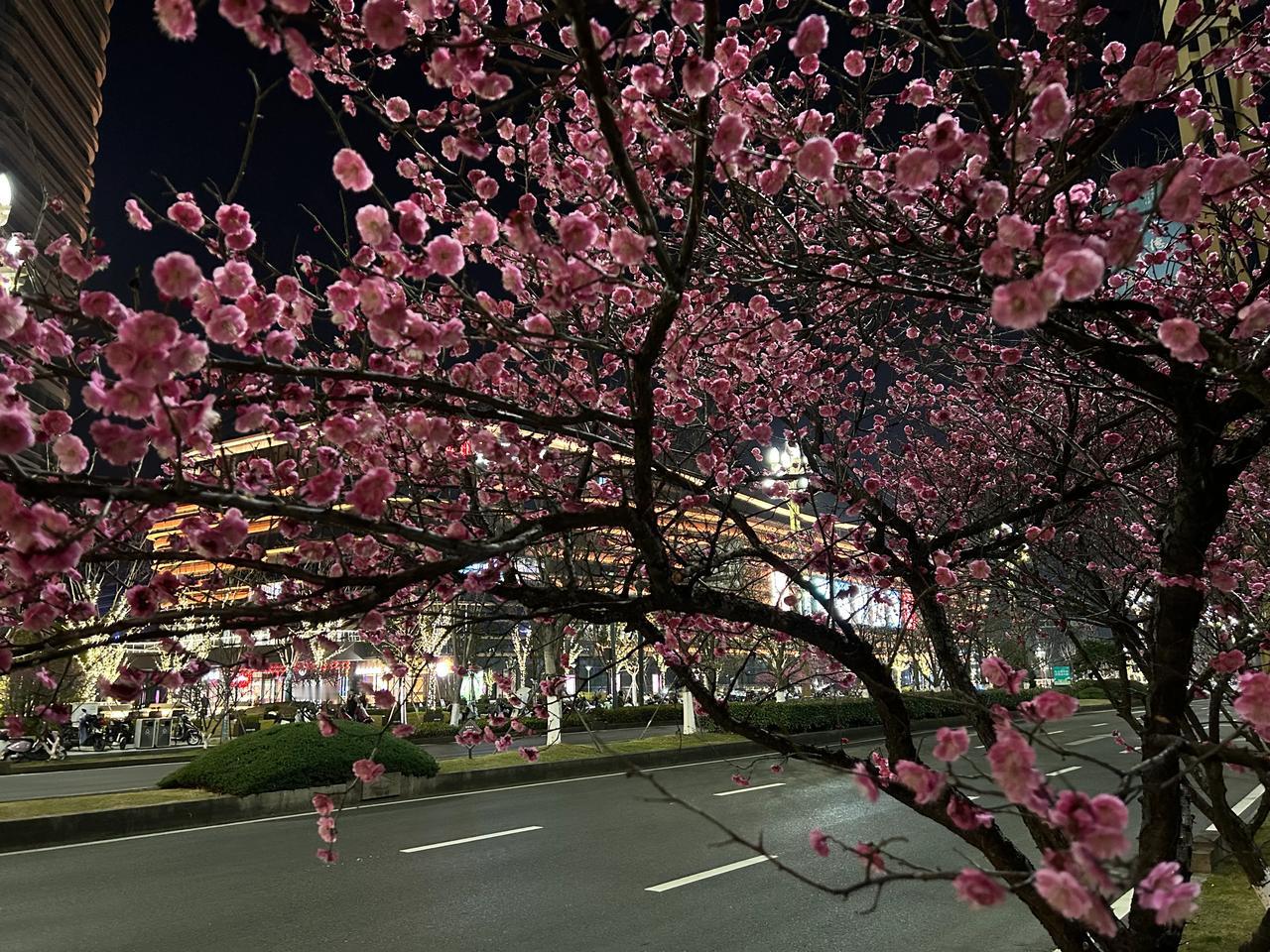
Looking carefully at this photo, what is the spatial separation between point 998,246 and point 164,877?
971 centimetres

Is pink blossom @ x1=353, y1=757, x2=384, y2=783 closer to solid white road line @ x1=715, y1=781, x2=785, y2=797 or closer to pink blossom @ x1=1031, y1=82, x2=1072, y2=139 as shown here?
pink blossom @ x1=1031, y1=82, x2=1072, y2=139

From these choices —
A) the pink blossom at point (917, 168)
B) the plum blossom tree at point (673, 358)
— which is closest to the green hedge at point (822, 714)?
the plum blossom tree at point (673, 358)

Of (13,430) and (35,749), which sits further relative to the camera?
(35,749)

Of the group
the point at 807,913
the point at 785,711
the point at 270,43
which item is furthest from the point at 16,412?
the point at 785,711

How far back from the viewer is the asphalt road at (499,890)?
6555mm

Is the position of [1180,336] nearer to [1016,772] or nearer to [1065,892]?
[1016,772]

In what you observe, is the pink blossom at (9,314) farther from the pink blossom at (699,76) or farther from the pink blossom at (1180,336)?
the pink blossom at (1180,336)

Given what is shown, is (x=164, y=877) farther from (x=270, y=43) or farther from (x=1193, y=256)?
(x=1193, y=256)

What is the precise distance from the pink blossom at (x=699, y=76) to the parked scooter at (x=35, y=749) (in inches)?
1079

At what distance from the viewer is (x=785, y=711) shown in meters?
25.1

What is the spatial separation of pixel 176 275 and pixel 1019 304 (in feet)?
6.97

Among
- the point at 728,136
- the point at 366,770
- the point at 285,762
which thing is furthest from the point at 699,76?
the point at 285,762

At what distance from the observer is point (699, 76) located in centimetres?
214

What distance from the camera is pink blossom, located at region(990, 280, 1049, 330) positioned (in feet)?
6.08
